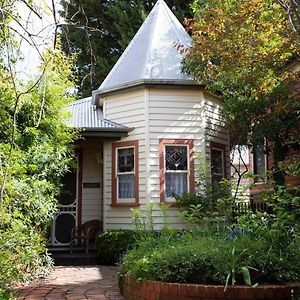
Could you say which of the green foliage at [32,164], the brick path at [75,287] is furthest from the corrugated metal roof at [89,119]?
the brick path at [75,287]

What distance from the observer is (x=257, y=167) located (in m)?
14.0

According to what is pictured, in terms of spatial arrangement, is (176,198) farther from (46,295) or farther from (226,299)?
(226,299)

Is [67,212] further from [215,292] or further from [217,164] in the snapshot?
[215,292]

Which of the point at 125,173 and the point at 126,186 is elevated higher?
the point at 125,173

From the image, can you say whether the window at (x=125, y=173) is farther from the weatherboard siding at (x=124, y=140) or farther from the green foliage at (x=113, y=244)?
the green foliage at (x=113, y=244)

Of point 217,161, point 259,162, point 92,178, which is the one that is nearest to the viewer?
point 217,161

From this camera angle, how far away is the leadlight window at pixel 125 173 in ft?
34.2

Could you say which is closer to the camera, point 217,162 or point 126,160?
point 126,160

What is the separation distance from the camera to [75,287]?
20.8ft

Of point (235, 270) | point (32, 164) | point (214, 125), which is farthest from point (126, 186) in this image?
point (235, 270)

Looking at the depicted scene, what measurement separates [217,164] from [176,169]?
1.46 m

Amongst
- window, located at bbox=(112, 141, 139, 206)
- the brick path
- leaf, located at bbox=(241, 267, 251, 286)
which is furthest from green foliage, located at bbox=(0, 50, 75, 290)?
leaf, located at bbox=(241, 267, 251, 286)

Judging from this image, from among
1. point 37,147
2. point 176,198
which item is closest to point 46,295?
point 37,147

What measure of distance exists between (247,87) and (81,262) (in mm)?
5554
